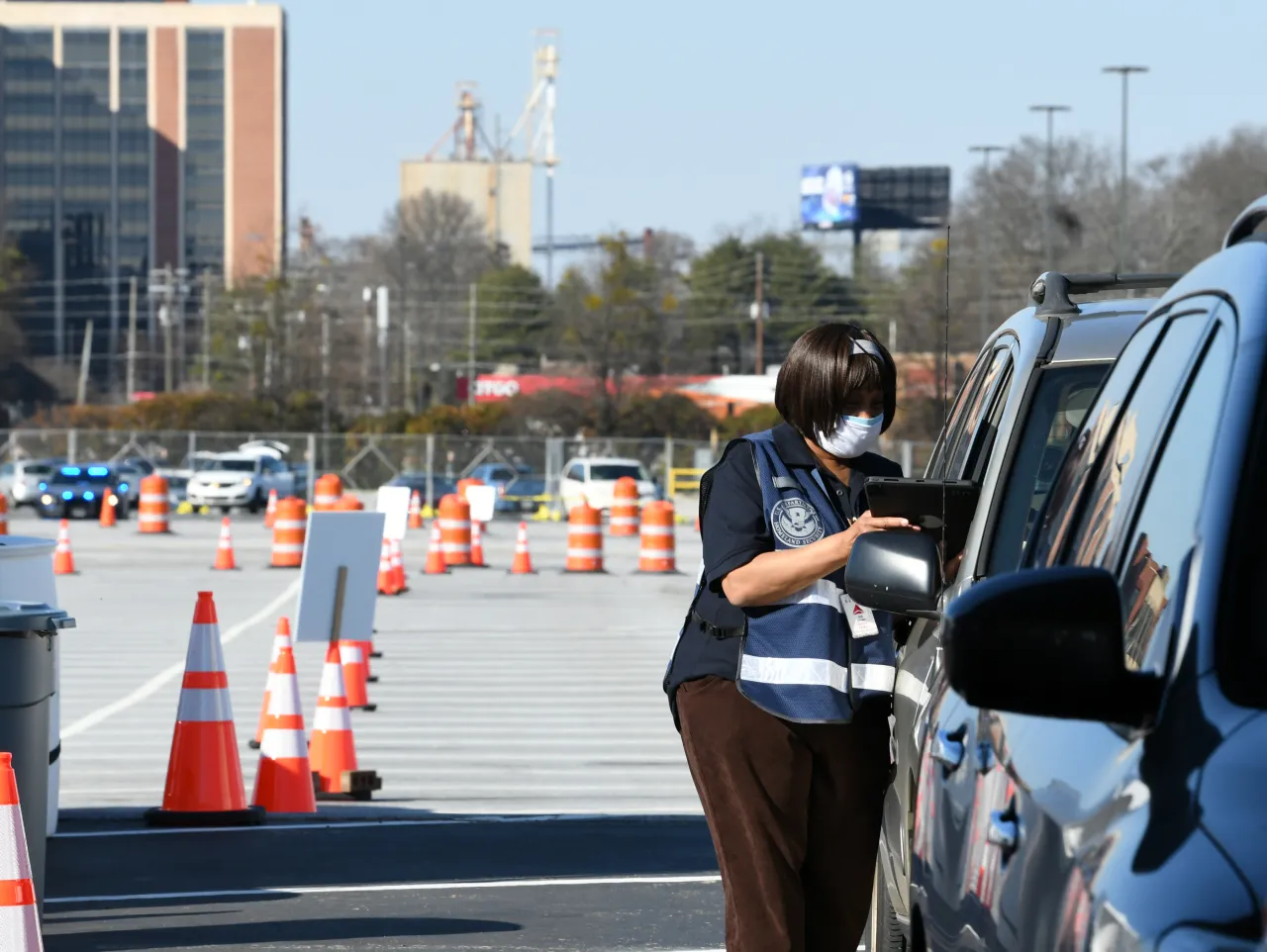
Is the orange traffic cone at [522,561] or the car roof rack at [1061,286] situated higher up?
the car roof rack at [1061,286]

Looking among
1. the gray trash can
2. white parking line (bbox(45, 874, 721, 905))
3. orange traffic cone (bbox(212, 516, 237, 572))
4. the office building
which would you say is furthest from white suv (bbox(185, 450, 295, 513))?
the office building

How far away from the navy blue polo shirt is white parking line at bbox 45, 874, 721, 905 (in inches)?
157

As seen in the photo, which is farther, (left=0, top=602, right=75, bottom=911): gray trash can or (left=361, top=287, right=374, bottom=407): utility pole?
(left=361, top=287, right=374, bottom=407): utility pole

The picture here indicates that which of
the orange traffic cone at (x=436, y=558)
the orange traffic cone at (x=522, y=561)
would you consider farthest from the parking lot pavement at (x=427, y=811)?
the orange traffic cone at (x=522, y=561)

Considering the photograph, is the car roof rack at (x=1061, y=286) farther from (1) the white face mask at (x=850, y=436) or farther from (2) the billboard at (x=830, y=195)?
(2) the billboard at (x=830, y=195)

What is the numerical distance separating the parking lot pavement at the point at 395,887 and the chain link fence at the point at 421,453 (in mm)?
48797

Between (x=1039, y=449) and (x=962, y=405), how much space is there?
1099 mm

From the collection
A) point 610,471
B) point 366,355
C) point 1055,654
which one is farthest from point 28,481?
point 366,355

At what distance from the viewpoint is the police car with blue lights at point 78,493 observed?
53.3 m

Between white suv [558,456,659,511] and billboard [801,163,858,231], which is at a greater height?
billboard [801,163,858,231]

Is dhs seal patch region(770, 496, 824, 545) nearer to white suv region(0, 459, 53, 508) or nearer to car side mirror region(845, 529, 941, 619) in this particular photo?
car side mirror region(845, 529, 941, 619)

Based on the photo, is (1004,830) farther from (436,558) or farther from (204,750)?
(436,558)

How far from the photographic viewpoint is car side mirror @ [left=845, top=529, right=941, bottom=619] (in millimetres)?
3967

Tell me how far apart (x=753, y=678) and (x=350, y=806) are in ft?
21.9
